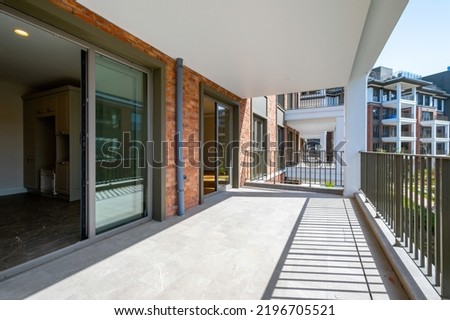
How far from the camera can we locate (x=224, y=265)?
2.10 meters

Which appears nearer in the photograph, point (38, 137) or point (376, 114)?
point (38, 137)

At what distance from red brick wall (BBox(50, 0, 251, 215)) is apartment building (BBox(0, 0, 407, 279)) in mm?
17

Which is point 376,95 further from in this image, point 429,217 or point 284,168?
point 429,217

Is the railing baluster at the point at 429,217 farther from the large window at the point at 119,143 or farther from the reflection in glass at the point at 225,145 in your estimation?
the reflection in glass at the point at 225,145

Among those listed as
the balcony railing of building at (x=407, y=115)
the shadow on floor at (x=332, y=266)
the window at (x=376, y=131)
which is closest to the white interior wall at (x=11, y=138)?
the shadow on floor at (x=332, y=266)

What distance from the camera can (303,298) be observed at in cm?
165

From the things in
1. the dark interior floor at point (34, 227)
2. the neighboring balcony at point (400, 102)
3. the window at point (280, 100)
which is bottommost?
→ the dark interior floor at point (34, 227)

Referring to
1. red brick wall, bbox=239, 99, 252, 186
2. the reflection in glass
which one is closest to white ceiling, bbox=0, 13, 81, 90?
the reflection in glass

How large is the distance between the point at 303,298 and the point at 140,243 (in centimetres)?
182

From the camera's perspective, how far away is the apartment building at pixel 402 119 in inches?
839

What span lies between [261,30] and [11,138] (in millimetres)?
5950

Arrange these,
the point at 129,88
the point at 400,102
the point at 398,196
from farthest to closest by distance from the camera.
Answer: the point at 400,102
the point at 129,88
the point at 398,196

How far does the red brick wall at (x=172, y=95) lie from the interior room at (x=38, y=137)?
762 mm

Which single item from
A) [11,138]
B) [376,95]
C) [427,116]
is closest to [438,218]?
[11,138]
